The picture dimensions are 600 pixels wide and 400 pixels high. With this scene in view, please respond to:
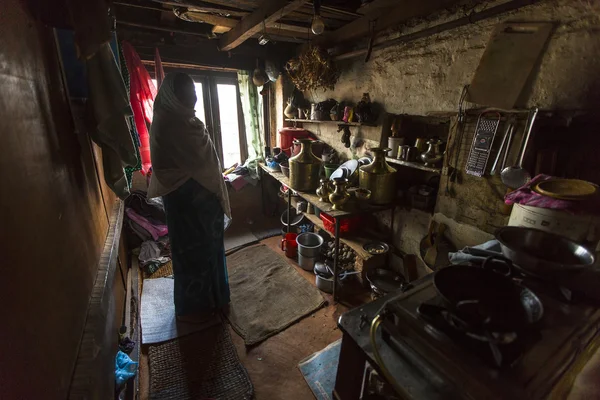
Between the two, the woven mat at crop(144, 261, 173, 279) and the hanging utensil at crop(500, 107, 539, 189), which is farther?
the woven mat at crop(144, 261, 173, 279)

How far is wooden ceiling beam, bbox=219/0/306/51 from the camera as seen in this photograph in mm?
2014

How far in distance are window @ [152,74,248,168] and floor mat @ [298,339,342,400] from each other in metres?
3.11

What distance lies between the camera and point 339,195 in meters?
2.33

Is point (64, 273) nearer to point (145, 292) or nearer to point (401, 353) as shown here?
point (401, 353)

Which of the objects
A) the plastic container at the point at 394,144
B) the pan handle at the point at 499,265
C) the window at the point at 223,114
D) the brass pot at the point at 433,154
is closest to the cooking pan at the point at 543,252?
the pan handle at the point at 499,265

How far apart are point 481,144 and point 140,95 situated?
10.6 feet

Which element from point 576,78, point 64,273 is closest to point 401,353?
point 64,273

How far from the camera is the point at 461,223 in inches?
78.7

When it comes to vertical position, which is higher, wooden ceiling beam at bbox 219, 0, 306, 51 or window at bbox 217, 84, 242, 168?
wooden ceiling beam at bbox 219, 0, 306, 51

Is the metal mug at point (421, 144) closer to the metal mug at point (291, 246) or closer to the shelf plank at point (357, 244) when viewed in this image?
the shelf plank at point (357, 244)

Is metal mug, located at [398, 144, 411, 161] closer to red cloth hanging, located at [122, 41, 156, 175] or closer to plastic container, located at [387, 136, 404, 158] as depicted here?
plastic container, located at [387, 136, 404, 158]

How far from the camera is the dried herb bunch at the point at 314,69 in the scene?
9.40ft

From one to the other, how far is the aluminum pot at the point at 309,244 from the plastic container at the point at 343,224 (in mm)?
347

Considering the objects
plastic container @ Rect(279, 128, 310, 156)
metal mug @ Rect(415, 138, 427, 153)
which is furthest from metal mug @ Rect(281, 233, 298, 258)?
metal mug @ Rect(415, 138, 427, 153)
